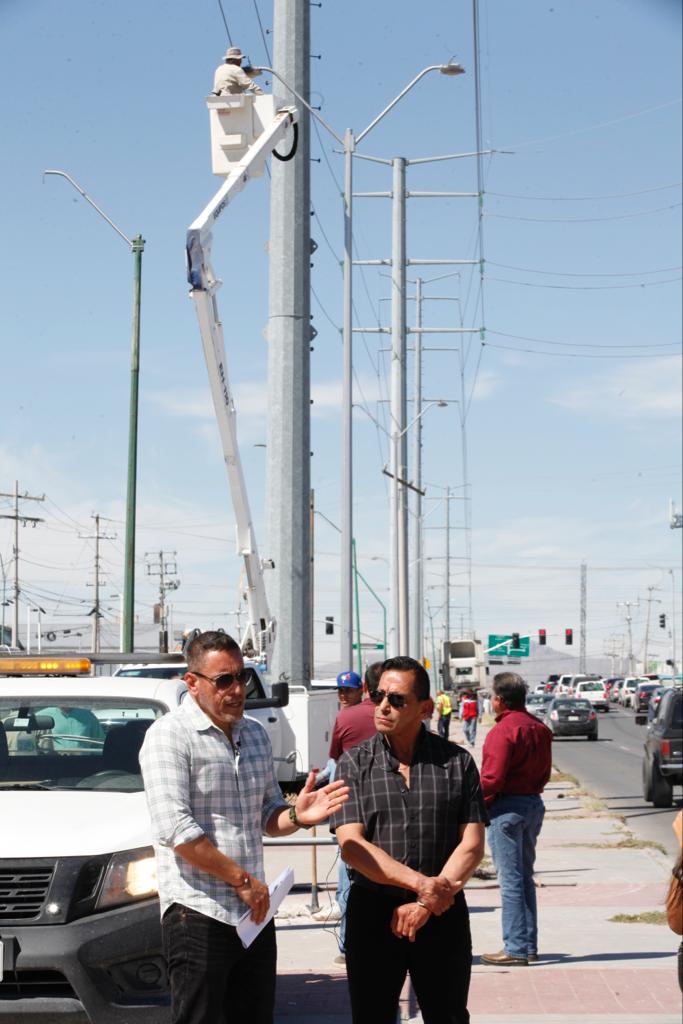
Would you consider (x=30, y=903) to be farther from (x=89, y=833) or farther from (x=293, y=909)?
(x=293, y=909)

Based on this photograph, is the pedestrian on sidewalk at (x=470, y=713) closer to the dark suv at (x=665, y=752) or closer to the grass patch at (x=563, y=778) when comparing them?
the grass patch at (x=563, y=778)

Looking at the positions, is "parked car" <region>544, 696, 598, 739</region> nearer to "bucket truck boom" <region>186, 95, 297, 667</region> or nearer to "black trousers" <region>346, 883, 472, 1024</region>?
"bucket truck boom" <region>186, 95, 297, 667</region>

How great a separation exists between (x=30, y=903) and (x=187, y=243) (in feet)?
39.0

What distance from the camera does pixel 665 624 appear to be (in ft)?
380

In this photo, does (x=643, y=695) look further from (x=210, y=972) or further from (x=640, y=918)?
(x=210, y=972)

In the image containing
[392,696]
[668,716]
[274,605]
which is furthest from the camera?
[668,716]

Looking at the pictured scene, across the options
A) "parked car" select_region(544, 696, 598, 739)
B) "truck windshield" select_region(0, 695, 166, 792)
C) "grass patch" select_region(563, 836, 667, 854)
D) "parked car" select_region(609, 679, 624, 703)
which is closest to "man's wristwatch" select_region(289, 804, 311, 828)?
"truck windshield" select_region(0, 695, 166, 792)

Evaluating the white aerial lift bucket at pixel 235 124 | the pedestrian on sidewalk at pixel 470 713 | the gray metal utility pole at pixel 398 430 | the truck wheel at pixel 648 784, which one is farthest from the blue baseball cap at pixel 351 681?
the pedestrian on sidewalk at pixel 470 713

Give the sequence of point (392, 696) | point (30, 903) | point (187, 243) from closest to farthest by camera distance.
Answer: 1. point (392, 696)
2. point (30, 903)
3. point (187, 243)

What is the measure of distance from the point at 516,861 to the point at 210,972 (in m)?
4.81

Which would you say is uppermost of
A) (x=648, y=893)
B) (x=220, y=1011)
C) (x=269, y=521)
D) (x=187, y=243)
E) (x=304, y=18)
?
(x=304, y=18)

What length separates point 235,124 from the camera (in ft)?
59.7

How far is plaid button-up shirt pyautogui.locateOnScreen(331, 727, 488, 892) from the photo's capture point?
5441 mm

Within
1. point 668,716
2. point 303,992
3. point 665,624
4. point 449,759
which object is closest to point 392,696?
point 449,759
